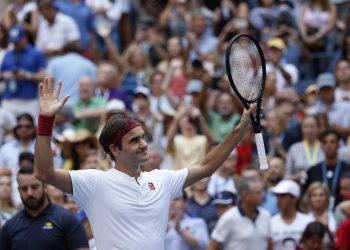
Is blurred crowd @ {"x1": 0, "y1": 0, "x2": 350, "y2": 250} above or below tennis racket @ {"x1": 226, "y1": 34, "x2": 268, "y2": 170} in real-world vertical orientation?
below

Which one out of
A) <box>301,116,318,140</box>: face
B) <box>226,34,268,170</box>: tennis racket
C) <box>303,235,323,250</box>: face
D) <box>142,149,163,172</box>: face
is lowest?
<box>303,235,323,250</box>: face

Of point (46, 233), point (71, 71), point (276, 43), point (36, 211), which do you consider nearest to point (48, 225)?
point (46, 233)

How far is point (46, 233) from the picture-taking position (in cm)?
902

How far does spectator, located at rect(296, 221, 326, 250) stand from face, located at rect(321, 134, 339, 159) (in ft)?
6.99

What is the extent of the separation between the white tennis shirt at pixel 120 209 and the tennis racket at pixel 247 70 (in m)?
0.84

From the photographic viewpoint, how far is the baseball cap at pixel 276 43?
16094mm

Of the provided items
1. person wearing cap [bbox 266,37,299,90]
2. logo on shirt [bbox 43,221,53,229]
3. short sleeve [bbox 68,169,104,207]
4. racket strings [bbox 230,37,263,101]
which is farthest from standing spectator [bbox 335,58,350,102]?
short sleeve [bbox 68,169,104,207]

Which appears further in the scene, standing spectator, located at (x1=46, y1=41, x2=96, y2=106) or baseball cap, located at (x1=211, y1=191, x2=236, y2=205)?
standing spectator, located at (x1=46, y1=41, x2=96, y2=106)

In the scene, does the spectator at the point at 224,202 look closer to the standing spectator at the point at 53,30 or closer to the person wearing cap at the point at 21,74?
the person wearing cap at the point at 21,74

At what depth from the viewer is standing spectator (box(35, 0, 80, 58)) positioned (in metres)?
17.1

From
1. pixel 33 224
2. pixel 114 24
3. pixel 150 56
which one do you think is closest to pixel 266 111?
pixel 150 56

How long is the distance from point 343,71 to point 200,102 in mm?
1917

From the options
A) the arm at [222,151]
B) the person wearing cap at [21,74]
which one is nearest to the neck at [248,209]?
the arm at [222,151]

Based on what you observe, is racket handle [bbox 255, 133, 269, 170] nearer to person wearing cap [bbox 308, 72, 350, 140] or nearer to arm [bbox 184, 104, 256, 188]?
arm [bbox 184, 104, 256, 188]
